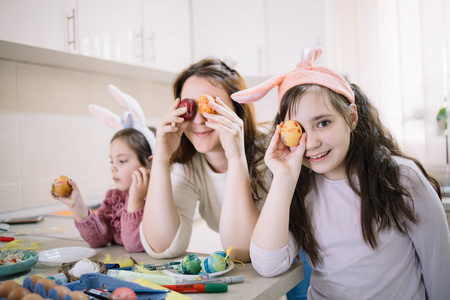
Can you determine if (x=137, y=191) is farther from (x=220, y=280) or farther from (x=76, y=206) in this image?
(x=220, y=280)

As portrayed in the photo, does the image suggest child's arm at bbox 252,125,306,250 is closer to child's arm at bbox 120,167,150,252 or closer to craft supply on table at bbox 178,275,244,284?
craft supply on table at bbox 178,275,244,284

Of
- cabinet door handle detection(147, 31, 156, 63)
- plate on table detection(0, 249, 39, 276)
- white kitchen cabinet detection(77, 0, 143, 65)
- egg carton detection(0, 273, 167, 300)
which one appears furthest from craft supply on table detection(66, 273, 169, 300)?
cabinet door handle detection(147, 31, 156, 63)

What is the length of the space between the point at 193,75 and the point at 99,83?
1165 mm

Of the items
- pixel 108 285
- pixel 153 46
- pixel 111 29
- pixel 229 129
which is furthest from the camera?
pixel 153 46

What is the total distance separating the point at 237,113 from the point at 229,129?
27 cm

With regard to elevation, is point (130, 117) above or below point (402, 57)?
below

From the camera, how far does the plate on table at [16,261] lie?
2.82 feet

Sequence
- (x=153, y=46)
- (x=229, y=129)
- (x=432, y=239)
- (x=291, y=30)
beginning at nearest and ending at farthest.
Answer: (x=432, y=239) < (x=229, y=129) < (x=153, y=46) < (x=291, y=30)

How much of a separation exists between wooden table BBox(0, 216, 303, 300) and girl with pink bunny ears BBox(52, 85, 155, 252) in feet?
0.17

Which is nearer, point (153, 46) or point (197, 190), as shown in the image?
point (197, 190)

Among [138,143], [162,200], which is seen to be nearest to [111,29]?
[138,143]

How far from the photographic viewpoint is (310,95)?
0.94 m

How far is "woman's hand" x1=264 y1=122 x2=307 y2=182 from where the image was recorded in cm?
94

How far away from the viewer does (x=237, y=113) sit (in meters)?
1.30
